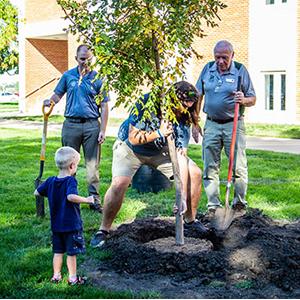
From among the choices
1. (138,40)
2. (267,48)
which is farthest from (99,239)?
(267,48)

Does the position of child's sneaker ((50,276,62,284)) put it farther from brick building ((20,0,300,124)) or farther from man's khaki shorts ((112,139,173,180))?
brick building ((20,0,300,124))

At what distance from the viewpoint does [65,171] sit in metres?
5.57

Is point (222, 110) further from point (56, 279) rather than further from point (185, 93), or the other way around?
point (56, 279)

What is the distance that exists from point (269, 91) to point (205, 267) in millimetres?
21085

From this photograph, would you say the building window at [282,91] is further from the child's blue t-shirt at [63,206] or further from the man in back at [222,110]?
the child's blue t-shirt at [63,206]

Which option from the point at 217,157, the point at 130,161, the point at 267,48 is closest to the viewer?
the point at 130,161

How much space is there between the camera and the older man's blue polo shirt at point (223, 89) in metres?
7.73

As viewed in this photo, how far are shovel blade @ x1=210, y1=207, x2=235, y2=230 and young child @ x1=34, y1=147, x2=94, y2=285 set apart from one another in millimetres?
2040

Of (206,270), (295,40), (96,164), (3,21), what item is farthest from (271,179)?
(3,21)

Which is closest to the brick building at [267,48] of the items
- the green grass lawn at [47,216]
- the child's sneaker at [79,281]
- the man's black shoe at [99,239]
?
the green grass lawn at [47,216]

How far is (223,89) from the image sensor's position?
25.4 ft

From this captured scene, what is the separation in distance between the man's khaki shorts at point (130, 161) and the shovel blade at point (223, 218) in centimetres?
85

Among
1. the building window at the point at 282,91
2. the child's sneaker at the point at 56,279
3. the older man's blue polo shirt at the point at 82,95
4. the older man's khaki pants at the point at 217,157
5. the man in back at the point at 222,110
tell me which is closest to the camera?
the child's sneaker at the point at 56,279

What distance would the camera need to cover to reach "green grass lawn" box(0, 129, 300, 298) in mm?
5352
